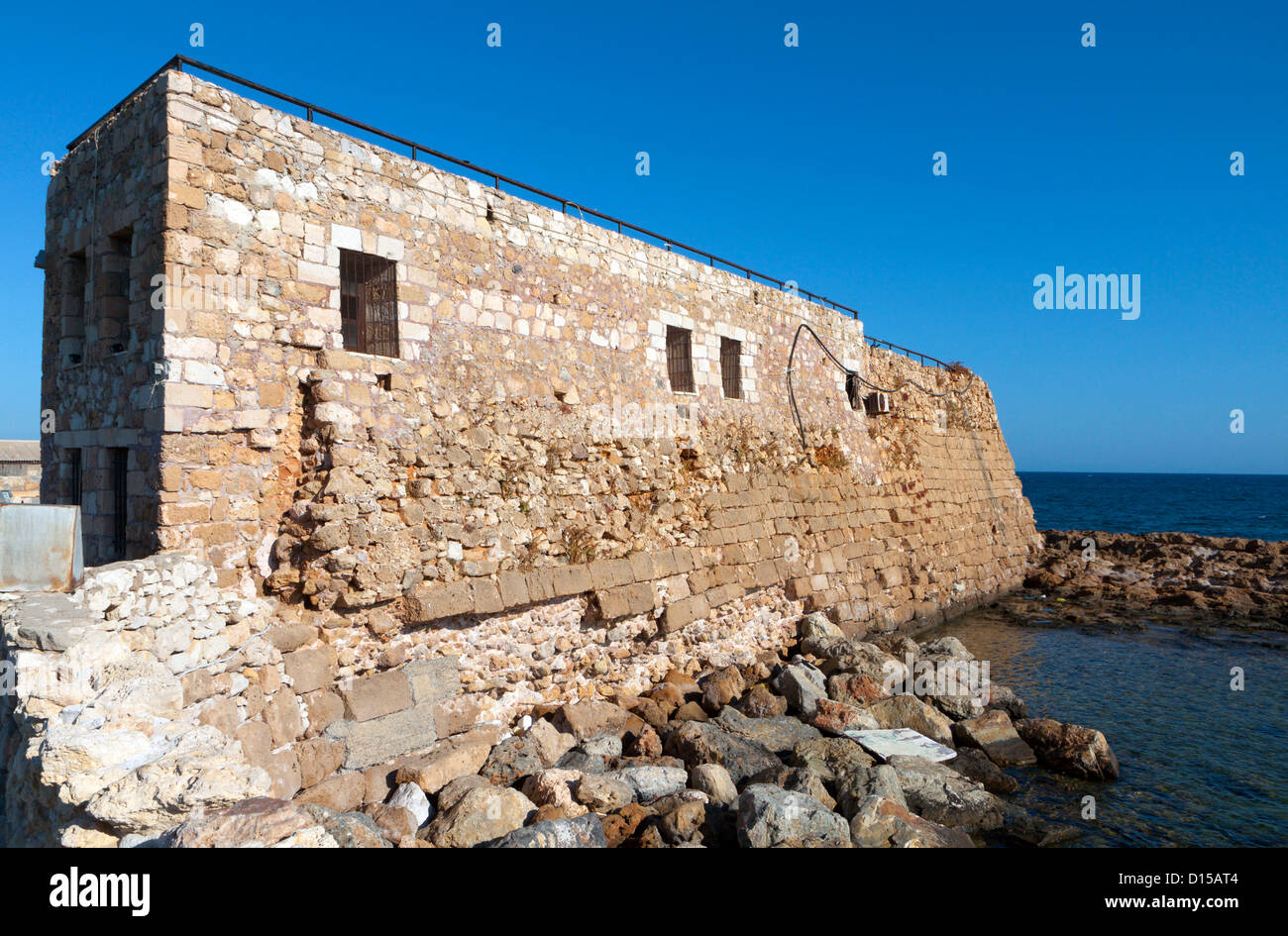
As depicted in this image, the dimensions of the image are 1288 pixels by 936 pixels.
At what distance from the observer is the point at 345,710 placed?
665 centimetres

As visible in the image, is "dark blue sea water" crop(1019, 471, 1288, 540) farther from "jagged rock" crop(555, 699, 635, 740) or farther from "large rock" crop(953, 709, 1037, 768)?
"jagged rock" crop(555, 699, 635, 740)

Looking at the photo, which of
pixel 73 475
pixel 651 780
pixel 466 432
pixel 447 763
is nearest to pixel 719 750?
pixel 651 780

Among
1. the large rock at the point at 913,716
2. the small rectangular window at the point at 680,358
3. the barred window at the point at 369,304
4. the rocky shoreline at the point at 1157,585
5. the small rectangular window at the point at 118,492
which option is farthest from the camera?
the rocky shoreline at the point at 1157,585

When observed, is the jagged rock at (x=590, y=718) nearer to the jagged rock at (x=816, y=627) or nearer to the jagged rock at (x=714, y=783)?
the jagged rock at (x=714, y=783)

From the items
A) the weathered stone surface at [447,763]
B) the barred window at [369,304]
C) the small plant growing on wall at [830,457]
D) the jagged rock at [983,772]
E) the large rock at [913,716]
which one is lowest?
the jagged rock at [983,772]

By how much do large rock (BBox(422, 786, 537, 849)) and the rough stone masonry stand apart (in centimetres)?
107

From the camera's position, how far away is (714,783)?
7.11 metres

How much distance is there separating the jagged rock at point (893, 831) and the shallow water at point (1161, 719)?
1.92 meters

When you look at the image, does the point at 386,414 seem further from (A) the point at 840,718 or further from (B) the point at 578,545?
(A) the point at 840,718

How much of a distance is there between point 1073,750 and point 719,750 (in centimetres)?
453

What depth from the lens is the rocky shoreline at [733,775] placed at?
5.86 meters

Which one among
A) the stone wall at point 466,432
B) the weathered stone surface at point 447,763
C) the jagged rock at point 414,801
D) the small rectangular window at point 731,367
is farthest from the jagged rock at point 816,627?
the jagged rock at point 414,801

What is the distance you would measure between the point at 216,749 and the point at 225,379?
356cm
